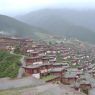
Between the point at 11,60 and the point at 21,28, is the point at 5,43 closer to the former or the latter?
the point at 11,60

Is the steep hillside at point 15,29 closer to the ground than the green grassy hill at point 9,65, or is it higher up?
higher up

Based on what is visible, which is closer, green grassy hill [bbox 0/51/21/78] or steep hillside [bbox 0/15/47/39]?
green grassy hill [bbox 0/51/21/78]

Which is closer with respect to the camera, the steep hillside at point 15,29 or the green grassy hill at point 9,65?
the green grassy hill at point 9,65

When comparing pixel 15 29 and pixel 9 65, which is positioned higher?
pixel 15 29

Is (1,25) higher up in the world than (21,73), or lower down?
higher up

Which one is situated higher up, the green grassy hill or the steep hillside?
the steep hillside

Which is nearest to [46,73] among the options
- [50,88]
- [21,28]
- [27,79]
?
[27,79]

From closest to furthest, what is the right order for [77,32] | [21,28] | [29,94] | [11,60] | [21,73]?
[29,94], [21,73], [11,60], [21,28], [77,32]

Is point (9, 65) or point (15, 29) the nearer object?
point (9, 65)
